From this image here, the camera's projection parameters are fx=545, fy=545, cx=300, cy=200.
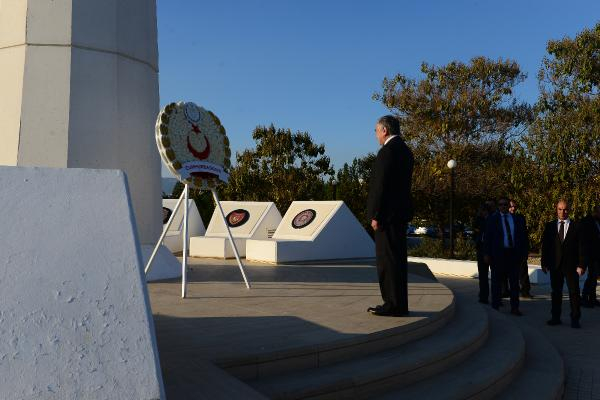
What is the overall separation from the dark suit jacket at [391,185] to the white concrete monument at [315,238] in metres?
6.86

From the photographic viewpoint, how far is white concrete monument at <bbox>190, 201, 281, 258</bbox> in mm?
13180

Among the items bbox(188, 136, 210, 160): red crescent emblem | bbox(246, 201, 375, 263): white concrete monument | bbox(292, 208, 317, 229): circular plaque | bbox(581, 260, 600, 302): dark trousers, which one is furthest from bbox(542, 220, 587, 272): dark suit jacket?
bbox(292, 208, 317, 229): circular plaque

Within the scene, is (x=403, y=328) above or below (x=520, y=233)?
below

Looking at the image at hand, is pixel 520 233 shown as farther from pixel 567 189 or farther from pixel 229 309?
pixel 567 189

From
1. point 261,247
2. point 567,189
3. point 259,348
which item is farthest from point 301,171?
point 259,348

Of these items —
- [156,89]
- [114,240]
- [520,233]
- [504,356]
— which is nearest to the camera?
[114,240]

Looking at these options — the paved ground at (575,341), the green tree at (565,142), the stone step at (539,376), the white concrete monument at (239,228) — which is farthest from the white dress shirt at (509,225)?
the green tree at (565,142)

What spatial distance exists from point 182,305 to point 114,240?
3.45 meters

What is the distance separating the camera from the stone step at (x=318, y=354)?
3867 mm

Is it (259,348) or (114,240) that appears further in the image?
(259,348)

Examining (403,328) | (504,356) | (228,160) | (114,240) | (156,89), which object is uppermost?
(156,89)

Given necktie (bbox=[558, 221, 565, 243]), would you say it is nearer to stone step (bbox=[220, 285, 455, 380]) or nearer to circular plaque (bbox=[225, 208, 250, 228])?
stone step (bbox=[220, 285, 455, 380])

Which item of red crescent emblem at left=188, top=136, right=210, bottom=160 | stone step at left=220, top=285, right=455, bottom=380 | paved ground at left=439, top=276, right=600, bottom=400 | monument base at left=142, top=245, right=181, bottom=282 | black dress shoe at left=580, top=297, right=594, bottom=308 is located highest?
red crescent emblem at left=188, top=136, right=210, bottom=160

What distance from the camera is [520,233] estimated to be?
8383 millimetres
